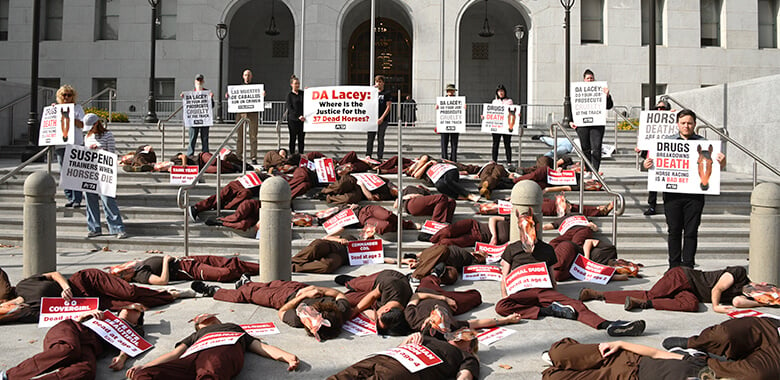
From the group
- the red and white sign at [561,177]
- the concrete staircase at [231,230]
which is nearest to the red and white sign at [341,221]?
the concrete staircase at [231,230]

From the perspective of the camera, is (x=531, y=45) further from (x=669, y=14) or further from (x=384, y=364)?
(x=384, y=364)

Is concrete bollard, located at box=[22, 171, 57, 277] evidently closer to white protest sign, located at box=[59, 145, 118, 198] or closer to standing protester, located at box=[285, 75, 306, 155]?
white protest sign, located at box=[59, 145, 118, 198]

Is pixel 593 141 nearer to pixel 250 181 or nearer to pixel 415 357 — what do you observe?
pixel 250 181

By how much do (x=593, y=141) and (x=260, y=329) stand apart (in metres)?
9.31

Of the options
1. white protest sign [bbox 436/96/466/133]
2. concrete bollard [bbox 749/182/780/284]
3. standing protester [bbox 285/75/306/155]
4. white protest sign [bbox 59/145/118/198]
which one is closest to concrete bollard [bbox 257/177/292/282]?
white protest sign [bbox 59/145/118/198]

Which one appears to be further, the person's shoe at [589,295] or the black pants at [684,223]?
the black pants at [684,223]

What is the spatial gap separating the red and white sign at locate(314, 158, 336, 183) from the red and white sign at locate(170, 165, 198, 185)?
7.67 feet

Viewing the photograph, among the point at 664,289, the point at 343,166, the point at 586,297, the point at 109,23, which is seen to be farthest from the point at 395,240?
the point at 109,23

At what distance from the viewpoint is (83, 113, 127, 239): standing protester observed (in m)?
9.69

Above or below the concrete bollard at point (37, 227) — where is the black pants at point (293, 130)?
above

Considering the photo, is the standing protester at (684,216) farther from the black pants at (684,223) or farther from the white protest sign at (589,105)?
the white protest sign at (589,105)

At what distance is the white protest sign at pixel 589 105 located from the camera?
12.4 meters

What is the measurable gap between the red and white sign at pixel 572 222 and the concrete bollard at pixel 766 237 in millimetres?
2535

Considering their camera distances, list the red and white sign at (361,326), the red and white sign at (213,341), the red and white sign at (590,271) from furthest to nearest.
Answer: the red and white sign at (590,271) < the red and white sign at (361,326) < the red and white sign at (213,341)
